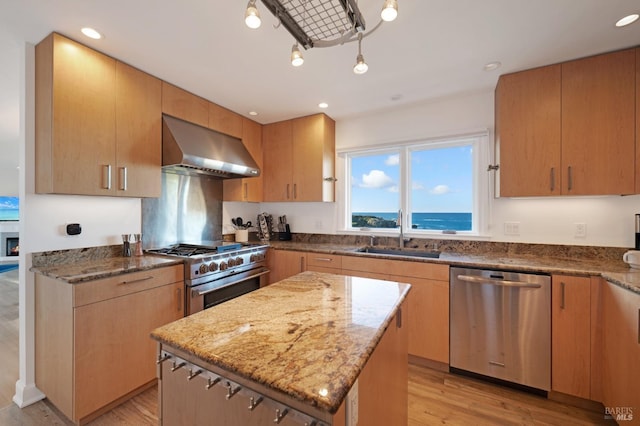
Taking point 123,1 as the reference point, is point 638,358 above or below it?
below

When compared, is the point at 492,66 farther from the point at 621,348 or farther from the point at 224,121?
the point at 224,121

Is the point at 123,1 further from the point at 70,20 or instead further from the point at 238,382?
the point at 238,382

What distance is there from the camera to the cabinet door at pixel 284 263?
2.88m

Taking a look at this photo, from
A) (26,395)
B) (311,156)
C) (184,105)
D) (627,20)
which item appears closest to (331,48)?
(311,156)

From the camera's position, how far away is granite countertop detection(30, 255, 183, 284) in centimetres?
162

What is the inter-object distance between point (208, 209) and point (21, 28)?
6.30ft

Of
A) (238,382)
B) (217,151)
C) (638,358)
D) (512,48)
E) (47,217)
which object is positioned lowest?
(638,358)

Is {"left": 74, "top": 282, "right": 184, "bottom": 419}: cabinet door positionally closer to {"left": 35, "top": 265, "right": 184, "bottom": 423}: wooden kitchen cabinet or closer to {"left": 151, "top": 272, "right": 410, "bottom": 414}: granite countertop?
{"left": 35, "top": 265, "right": 184, "bottom": 423}: wooden kitchen cabinet

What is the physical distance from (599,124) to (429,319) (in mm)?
1922

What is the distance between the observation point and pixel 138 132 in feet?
7.12

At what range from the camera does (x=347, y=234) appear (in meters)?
3.29

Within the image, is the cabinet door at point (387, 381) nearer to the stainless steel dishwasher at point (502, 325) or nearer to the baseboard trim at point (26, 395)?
the stainless steel dishwasher at point (502, 325)

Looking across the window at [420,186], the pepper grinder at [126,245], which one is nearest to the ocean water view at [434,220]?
the window at [420,186]

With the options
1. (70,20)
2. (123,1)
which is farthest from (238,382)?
(70,20)
